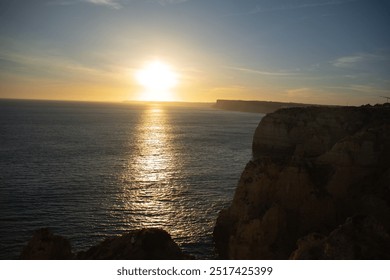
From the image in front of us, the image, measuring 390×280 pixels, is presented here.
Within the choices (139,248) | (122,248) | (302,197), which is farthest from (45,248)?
(302,197)

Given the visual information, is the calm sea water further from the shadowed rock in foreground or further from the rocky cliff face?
the shadowed rock in foreground

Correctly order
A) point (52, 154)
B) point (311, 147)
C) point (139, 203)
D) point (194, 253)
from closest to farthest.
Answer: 1. point (194, 253)
2. point (139, 203)
3. point (311, 147)
4. point (52, 154)

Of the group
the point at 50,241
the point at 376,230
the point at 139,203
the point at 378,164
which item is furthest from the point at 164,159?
the point at 376,230

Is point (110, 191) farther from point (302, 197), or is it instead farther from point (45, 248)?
point (302, 197)

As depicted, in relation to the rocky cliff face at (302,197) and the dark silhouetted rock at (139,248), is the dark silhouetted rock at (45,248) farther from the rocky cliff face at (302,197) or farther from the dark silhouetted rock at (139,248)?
the rocky cliff face at (302,197)

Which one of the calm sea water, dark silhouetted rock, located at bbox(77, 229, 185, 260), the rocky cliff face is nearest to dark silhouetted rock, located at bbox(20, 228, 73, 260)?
dark silhouetted rock, located at bbox(77, 229, 185, 260)

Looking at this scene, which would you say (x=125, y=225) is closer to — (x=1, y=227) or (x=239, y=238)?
(x=1, y=227)

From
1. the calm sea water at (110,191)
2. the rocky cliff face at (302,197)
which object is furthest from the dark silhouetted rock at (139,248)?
the calm sea water at (110,191)

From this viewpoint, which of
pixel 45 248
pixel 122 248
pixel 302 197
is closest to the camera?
pixel 122 248
